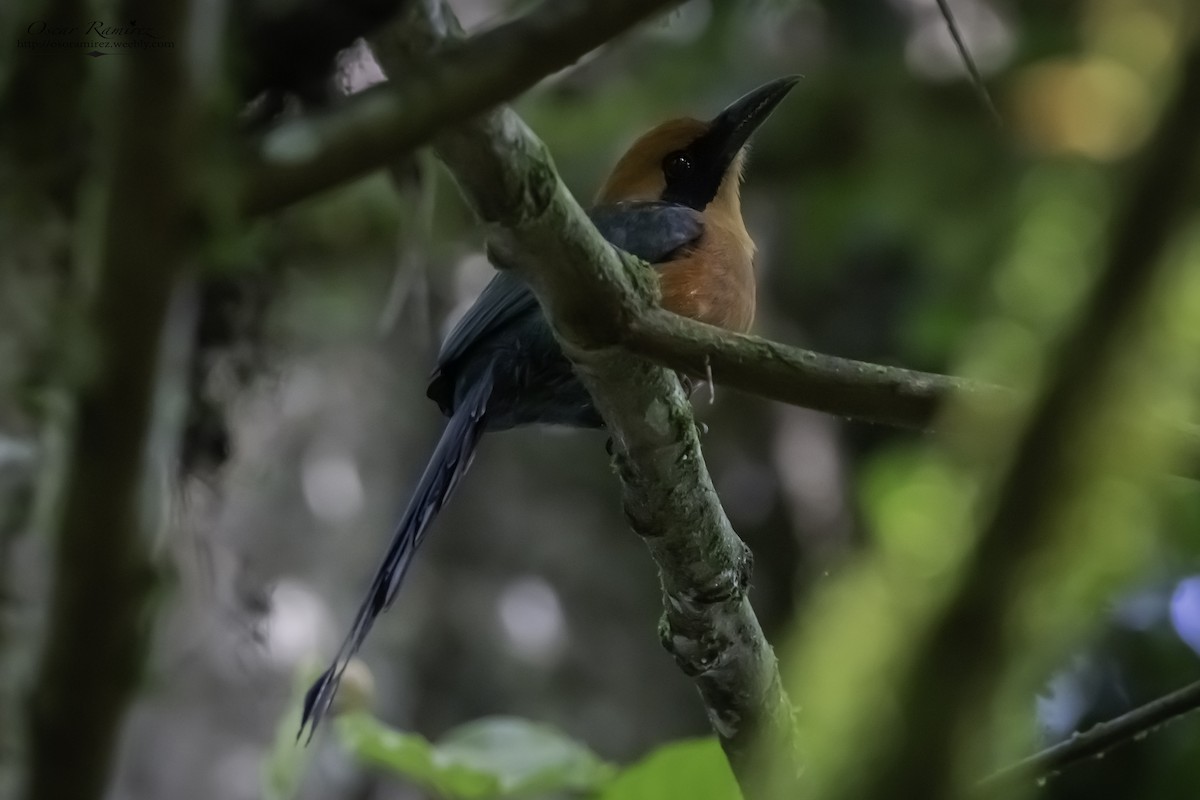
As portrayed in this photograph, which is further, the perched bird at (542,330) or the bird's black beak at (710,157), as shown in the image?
the bird's black beak at (710,157)

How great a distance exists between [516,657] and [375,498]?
2.42 ft

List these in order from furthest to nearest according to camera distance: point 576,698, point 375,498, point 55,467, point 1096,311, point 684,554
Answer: point 375,498 < point 576,698 < point 684,554 < point 55,467 < point 1096,311

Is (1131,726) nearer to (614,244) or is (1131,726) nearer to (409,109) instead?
(409,109)

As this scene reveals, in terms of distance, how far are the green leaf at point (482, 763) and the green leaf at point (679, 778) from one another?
0.17 m

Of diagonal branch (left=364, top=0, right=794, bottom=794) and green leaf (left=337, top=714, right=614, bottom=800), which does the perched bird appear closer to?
green leaf (left=337, top=714, right=614, bottom=800)

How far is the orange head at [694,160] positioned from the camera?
3.04 metres

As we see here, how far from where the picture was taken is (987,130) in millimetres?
3814

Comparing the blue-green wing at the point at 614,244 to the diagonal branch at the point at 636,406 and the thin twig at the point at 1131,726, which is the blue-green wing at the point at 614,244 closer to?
the diagonal branch at the point at 636,406

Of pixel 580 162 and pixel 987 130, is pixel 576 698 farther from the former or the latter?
pixel 987 130

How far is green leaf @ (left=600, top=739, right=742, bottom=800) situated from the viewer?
183cm

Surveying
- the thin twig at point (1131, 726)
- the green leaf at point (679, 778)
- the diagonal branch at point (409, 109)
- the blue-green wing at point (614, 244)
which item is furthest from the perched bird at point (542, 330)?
the diagonal branch at point (409, 109)

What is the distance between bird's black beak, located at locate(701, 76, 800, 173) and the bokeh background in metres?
0.25

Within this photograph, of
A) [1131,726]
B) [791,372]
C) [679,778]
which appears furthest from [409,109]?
[679,778]

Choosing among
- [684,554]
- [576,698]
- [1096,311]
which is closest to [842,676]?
[1096,311]
